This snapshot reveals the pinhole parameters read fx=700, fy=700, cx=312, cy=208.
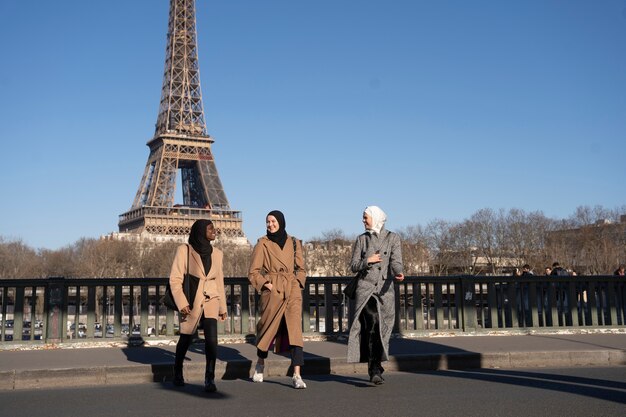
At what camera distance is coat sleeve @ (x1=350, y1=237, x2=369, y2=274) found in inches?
293

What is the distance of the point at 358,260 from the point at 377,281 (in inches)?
12.1

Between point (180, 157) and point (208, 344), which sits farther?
point (180, 157)

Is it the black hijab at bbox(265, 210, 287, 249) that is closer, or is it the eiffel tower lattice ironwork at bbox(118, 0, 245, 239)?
the black hijab at bbox(265, 210, 287, 249)

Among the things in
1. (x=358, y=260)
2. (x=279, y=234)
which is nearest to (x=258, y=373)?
(x=279, y=234)

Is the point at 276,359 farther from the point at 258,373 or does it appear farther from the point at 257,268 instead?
the point at 257,268

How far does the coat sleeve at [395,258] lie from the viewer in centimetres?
749

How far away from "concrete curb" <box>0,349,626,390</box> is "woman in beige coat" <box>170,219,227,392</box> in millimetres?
624

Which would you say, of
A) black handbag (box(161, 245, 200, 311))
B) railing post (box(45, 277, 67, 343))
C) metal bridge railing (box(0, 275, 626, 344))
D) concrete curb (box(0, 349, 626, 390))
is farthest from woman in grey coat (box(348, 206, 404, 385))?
railing post (box(45, 277, 67, 343))

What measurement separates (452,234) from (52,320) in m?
68.8

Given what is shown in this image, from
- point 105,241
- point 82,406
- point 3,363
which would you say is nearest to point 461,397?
point 82,406

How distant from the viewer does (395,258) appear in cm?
757

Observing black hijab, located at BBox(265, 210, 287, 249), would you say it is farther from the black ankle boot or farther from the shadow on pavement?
the shadow on pavement

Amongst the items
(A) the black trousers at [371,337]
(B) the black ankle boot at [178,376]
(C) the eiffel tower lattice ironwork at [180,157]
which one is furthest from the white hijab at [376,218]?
(C) the eiffel tower lattice ironwork at [180,157]

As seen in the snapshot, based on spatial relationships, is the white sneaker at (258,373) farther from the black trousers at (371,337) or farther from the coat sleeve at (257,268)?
the black trousers at (371,337)
